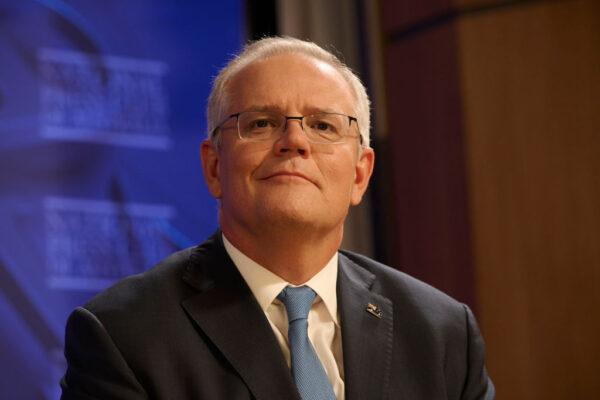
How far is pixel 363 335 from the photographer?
2.20 meters

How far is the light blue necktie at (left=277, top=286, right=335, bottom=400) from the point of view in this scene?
6.79ft

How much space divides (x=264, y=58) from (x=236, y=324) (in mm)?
587

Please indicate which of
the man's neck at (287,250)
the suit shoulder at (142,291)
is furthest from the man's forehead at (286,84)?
the suit shoulder at (142,291)

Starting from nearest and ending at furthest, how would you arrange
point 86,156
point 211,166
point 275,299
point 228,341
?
1. point 228,341
2. point 275,299
3. point 211,166
4. point 86,156

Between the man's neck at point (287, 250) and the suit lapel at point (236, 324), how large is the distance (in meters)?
0.06

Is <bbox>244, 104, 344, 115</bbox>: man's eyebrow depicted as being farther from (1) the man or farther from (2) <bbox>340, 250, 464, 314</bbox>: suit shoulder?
(2) <bbox>340, 250, 464, 314</bbox>: suit shoulder

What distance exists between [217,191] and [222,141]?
13cm

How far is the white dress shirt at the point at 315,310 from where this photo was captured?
215cm

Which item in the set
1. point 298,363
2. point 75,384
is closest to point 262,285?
point 298,363

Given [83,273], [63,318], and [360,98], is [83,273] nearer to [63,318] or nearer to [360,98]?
[63,318]

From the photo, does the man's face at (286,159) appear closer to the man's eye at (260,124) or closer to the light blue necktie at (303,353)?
the man's eye at (260,124)

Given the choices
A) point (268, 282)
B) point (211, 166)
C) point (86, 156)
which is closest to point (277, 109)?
point (211, 166)

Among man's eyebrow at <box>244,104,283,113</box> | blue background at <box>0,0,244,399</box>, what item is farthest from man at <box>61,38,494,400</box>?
blue background at <box>0,0,244,399</box>

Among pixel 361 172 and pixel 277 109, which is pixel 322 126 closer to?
pixel 277 109
